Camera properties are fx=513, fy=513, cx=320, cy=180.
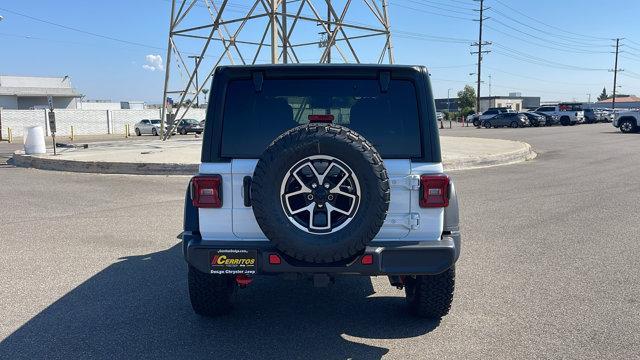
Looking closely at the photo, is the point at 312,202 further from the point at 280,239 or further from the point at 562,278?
the point at 562,278

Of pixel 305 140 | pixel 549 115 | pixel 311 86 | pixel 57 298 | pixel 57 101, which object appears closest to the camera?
pixel 305 140

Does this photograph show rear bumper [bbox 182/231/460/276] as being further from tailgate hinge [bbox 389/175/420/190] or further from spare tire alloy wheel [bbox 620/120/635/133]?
spare tire alloy wheel [bbox 620/120/635/133]

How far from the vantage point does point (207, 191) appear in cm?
361

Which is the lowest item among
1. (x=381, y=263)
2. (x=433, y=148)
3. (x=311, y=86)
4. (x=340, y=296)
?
(x=340, y=296)

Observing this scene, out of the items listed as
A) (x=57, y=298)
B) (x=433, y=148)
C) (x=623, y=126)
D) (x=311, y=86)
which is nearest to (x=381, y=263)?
(x=433, y=148)

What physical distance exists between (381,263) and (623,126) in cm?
3514

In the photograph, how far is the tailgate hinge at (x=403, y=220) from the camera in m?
3.60

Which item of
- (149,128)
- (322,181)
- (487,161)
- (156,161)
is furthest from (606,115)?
(322,181)

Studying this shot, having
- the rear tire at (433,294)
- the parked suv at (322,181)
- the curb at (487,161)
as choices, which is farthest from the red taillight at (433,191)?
the curb at (487,161)

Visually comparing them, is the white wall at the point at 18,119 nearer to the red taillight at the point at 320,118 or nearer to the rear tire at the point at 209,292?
the rear tire at the point at 209,292

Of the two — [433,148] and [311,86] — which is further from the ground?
[311,86]

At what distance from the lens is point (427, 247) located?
3520 millimetres

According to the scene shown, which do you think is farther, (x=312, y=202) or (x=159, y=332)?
(x=159, y=332)

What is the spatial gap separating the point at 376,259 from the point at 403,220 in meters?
0.35
